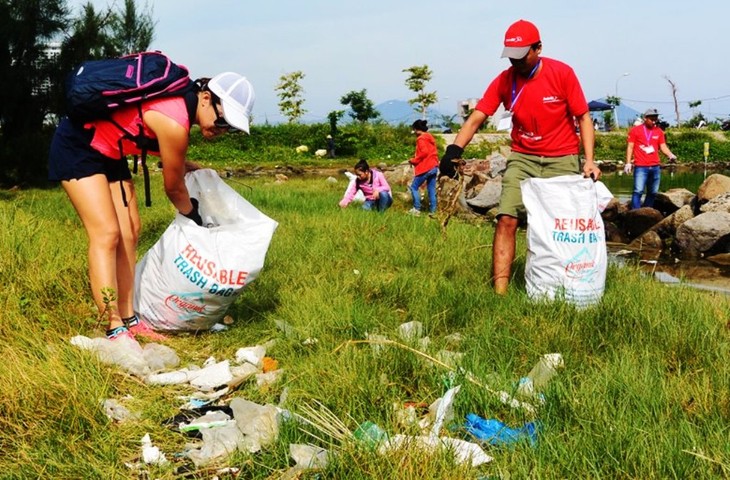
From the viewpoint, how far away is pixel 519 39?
13.1 ft

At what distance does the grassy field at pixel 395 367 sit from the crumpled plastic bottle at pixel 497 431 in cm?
4

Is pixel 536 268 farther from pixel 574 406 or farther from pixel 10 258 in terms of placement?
pixel 10 258

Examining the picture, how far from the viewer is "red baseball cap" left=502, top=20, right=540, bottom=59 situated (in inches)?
157

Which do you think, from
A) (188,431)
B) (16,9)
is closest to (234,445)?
(188,431)

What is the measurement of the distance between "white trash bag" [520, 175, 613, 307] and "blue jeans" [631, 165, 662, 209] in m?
7.07

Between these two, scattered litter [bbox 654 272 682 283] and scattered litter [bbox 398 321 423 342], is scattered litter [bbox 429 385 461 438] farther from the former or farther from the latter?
scattered litter [bbox 654 272 682 283]

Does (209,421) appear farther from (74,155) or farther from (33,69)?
(33,69)

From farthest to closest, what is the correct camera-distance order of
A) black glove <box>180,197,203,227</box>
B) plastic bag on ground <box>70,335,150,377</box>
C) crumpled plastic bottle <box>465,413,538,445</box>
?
black glove <box>180,197,203,227</box>
plastic bag on ground <box>70,335,150,377</box>
crumpled plastic bottle <box>465,413,538,445</box>

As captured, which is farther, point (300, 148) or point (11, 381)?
point (300, 148)

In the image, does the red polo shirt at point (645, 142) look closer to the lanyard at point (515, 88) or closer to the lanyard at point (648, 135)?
the lanyard at point (648, 135)

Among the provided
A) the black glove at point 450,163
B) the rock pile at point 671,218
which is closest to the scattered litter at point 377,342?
the black glove at point 450,163

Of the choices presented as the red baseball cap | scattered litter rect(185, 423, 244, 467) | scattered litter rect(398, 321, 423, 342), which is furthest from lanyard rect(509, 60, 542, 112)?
scattered litter rect(185, 423, 244, 467)

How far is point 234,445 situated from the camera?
2271 mm

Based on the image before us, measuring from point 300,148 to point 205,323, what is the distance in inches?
872
